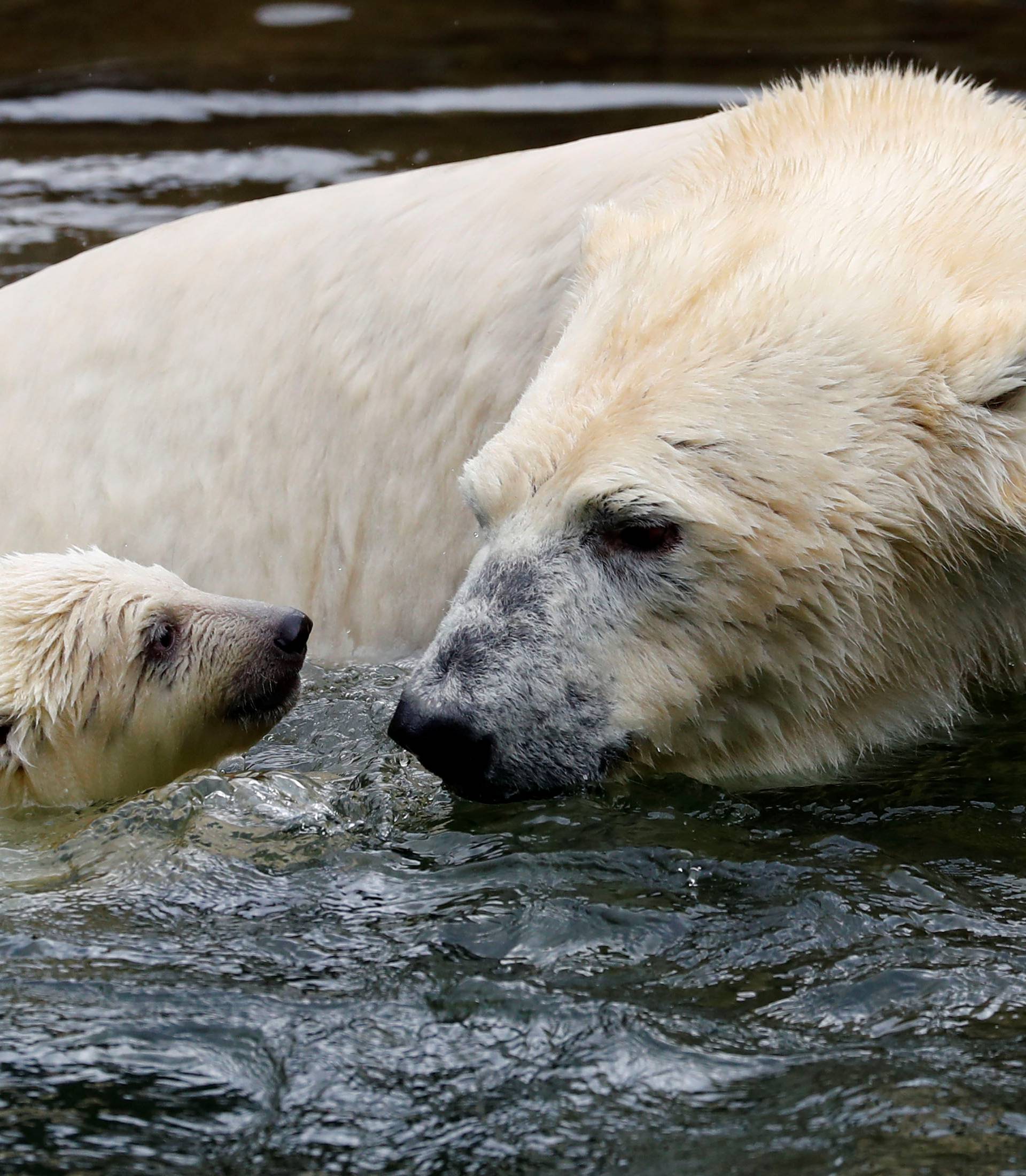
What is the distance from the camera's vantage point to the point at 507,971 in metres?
2.20

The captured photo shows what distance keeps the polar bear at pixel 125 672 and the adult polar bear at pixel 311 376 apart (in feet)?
0.84

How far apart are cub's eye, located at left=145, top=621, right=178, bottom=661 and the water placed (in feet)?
0.88

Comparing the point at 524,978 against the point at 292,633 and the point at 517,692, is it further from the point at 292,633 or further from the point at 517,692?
the point at 292,633

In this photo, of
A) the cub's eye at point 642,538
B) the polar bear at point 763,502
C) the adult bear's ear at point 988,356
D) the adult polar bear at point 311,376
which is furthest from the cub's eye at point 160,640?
the adult bear's ear at point 988,356

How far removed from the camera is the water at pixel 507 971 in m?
1.85

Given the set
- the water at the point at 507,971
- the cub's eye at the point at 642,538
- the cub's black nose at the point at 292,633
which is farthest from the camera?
the cub's black nose at the point at 292,633

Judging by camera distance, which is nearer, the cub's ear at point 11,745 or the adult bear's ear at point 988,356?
the adult bear's ear at point 988,356

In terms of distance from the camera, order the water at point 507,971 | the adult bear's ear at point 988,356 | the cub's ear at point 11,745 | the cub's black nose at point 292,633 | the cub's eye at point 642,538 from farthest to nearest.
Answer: the cub's black nose at point 292,633 < the cub's ear at point 11,745 < the cub's eye at point 642,538 < the adult bear's ear at point 988,356 < the water at point 507,971

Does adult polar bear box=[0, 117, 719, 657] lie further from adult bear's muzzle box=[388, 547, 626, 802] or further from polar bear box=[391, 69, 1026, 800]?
adult bear's muzzle box=[388, 547, 626, 802]

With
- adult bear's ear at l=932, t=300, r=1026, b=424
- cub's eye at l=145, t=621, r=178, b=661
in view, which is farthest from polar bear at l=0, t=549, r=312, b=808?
adult bear's ear at l=932, t=300, r=1026, b=424

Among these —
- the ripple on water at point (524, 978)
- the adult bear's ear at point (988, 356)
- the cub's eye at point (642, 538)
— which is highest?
the adult bear's ear at point (988, 356)

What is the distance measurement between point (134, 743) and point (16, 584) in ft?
1.29

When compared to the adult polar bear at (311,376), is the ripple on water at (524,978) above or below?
below

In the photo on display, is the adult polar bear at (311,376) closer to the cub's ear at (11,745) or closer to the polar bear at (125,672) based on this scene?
the polar bear at (125,672)
